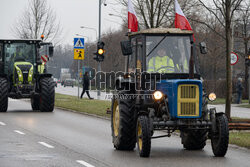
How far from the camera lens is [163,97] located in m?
11.8

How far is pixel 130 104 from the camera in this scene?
41.4ft

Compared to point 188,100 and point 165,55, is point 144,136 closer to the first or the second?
point 188,100

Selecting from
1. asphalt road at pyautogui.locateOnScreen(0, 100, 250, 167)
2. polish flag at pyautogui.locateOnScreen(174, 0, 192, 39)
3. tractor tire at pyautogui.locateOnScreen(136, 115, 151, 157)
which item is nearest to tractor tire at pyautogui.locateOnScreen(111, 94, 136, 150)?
asphalt road at pyautogui.locateOnScreen(0, 100, 250, 167)

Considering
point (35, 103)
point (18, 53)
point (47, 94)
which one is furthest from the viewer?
point (18, 53)

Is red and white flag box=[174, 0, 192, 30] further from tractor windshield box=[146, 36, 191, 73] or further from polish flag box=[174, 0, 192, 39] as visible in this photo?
tractor windshield box=[146, 36, 191, 73]

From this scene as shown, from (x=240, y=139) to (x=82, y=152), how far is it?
4.30 m

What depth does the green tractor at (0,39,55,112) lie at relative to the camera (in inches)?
1005

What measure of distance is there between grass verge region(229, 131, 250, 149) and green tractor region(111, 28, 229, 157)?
122 centimetres

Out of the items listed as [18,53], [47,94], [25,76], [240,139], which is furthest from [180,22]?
[18,53]

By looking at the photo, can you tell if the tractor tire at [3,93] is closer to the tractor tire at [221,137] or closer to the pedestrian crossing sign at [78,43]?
the pedestrian crossing sign at [78,43]

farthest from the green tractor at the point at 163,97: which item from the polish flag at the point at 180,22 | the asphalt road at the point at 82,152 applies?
the polish flag at the point at 180,22

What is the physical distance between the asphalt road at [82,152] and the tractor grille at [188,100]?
35.1 inches

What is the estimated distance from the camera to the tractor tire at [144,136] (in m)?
11.1

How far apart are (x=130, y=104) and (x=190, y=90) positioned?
1.57m
